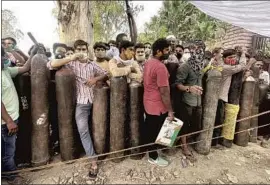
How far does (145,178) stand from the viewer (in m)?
3.20

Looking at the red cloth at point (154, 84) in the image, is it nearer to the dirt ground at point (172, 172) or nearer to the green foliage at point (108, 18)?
the dirt ground at point (172, 172)

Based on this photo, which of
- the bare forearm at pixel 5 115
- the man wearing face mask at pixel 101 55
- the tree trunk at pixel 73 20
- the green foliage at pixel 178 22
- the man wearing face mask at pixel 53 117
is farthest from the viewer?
the green foliage at pixel 178 22

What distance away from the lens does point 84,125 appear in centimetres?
328

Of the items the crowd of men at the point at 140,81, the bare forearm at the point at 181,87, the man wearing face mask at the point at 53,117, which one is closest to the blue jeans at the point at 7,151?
the crowd of men at the point at 140,81

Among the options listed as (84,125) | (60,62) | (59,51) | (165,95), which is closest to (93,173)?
(84,125)

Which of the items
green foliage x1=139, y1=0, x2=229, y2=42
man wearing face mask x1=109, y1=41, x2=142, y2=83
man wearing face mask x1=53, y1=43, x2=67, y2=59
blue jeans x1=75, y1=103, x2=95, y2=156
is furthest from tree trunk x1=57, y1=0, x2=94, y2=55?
green foliage x1=139, y1=0, x2=229, y2=42

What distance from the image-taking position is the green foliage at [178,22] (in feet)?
66.2

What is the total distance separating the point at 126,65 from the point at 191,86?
3.18 feet

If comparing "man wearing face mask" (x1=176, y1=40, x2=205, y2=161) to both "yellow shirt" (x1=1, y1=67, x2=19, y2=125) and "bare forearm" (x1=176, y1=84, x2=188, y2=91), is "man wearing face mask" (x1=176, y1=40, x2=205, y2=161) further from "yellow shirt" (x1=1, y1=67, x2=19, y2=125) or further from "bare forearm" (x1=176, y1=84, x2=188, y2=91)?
"yellow shirt" (x1=1, y1=67, x2=19, y2=125)

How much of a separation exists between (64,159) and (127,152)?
872mm

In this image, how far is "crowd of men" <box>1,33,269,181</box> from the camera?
9.70 ft

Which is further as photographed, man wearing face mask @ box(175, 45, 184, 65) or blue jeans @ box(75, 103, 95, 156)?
man wearing face mask @ box(175, 45, 184, 65)

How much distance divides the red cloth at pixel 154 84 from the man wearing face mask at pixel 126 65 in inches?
8.0

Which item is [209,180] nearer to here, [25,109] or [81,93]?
[81,93]
